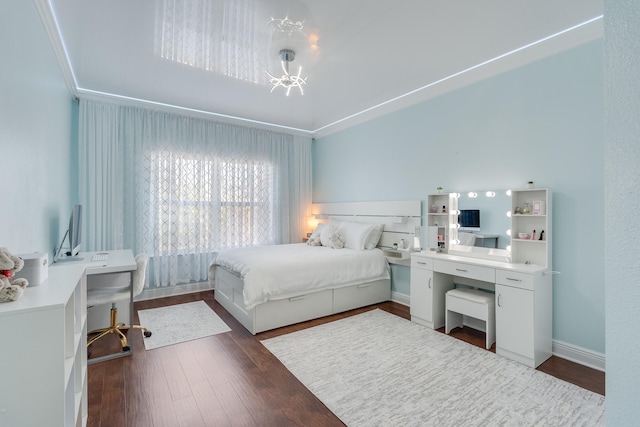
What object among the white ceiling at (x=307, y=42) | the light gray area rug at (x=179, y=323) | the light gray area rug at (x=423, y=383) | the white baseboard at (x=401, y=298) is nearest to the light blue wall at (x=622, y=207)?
the light gray area rug at (x=423, y=383)

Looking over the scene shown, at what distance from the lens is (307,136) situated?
5.83m

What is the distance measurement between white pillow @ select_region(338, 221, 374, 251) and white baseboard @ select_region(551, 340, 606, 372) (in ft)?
7.39

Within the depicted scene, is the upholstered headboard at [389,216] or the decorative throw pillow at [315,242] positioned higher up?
the upholstered headboard at [389,216]

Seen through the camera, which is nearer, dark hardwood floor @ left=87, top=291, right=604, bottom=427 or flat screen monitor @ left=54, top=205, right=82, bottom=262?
dark hardwood floor @ left=87, top=291, right=604, bottom=427

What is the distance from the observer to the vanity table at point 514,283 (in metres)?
2.50

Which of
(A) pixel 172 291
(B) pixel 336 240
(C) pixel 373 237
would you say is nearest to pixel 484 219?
(C) pixel 373 237

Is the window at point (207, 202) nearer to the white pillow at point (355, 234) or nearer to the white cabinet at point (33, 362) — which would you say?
the white pillow at point (355, 234)

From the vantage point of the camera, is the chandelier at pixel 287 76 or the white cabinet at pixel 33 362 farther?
the chandelier at pixel 287 76

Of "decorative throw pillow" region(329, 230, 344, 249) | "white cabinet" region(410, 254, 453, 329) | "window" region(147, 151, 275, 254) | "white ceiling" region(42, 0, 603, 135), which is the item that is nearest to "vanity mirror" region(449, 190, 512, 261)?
"white cabinet" region(410, 254, 453, 329)

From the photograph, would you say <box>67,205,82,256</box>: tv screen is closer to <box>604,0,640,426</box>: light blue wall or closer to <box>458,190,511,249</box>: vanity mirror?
<box>604,0,640,426</box>: light blue wall

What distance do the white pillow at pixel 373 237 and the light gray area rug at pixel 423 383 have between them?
132cm

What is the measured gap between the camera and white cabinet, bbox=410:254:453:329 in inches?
127

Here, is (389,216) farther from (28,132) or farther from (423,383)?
(28,132)

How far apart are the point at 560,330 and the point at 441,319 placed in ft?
3.38
